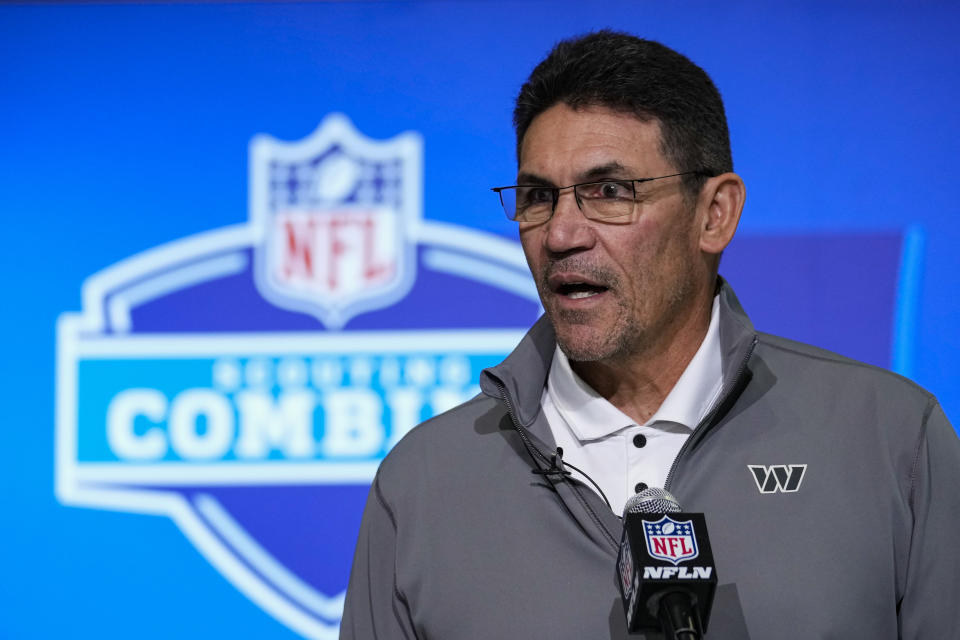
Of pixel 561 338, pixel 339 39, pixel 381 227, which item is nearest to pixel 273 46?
pixel 339 39

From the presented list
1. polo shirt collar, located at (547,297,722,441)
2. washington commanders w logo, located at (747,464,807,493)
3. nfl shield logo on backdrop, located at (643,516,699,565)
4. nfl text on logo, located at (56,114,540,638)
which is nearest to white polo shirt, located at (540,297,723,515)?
polo shirt collar, located at (547,297,722,441)

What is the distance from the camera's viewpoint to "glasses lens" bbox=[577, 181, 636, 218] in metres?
1.46

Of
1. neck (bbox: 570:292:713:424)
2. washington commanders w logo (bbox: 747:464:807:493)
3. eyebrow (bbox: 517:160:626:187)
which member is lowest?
washington commanders w logo (bbox: 747:464:807:493)

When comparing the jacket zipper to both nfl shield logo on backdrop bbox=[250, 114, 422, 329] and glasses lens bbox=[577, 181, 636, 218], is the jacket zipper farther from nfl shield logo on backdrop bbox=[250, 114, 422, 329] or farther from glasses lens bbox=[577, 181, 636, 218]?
nfl shield logo on backdrop bbox=[250, 114, 422, 329]

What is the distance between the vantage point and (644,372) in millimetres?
1524

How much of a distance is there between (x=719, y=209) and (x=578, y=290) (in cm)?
29

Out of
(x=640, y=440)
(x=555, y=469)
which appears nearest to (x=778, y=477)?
(x=640, y=440)

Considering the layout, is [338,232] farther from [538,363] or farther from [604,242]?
[604,242]

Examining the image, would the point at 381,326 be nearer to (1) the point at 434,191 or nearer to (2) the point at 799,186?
(1) the point at 434,191

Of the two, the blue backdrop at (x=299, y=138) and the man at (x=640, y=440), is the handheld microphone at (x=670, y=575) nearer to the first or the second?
the man at (x=640, y=440)

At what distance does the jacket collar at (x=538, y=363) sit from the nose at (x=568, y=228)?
0.20 metres

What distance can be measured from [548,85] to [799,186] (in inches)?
54.4

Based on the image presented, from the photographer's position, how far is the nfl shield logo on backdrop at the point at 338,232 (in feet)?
8.89

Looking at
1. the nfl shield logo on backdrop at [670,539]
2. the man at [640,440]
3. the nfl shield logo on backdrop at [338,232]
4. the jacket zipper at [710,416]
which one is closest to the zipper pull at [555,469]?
the man at [640,440]
